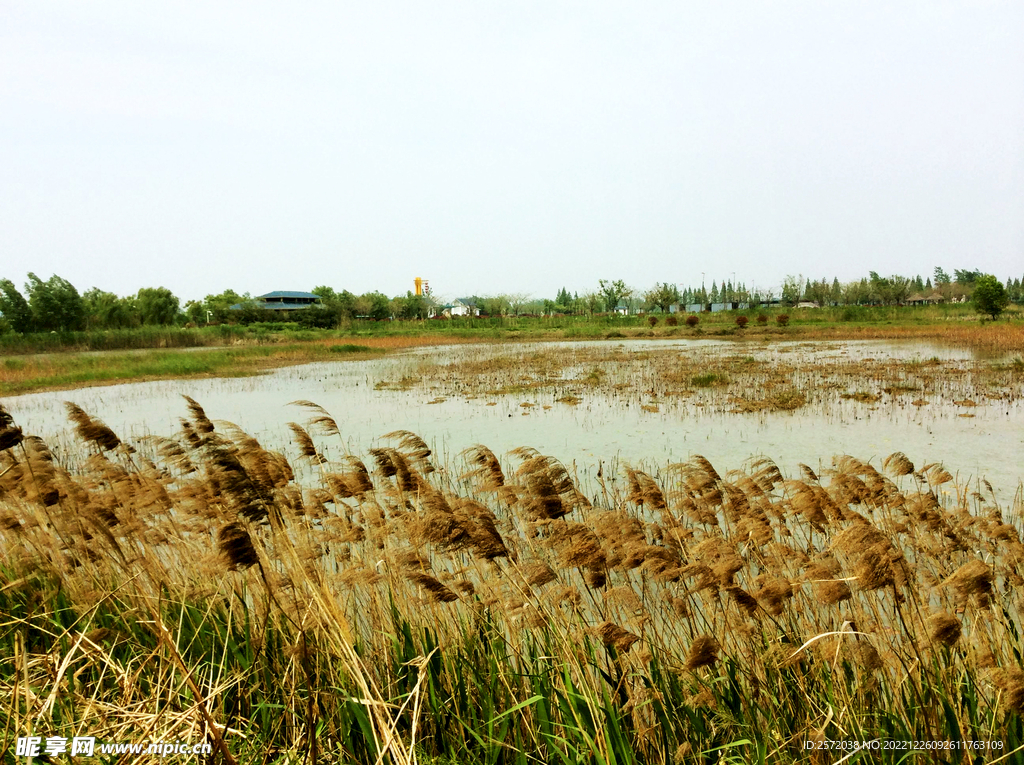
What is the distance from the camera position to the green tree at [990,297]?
4759 centimetres

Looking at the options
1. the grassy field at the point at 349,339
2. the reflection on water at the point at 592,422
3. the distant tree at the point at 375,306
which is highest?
Answer: the distant tree at the point at 375,306

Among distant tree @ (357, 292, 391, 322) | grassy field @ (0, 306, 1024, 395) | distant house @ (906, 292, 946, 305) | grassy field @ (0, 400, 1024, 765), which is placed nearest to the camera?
grassy field @ (0, 400, 1024, 765)

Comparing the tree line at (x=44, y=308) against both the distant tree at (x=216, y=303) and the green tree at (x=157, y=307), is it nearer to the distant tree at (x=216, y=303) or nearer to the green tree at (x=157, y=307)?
the green tree at (x=157, y=307)

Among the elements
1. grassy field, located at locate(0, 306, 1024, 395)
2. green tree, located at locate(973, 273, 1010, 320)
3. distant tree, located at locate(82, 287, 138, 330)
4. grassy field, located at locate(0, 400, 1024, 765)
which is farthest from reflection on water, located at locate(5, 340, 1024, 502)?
distant tree, located at locate(82, 287, 138, 330)

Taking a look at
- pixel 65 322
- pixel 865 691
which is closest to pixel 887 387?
pixel 865 691

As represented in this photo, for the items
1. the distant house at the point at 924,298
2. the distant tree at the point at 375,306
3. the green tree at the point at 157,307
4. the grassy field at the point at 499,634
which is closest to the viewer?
the grassy field at the point at 499,634

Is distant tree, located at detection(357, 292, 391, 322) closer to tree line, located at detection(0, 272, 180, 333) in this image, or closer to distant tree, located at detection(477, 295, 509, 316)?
distant tree, located at detection(477, 295, 509, 316)

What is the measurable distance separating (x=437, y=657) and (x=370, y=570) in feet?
3.43

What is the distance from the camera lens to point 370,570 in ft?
13.7

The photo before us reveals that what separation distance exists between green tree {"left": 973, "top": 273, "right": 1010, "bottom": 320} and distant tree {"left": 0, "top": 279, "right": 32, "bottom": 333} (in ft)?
273

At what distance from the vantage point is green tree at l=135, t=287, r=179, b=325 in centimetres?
6725

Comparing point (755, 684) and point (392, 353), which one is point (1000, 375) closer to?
point (755, 684)

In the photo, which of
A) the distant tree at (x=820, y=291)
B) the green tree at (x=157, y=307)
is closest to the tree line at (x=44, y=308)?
the green tree at (x=157, y=307)

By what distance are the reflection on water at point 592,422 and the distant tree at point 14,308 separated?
40.1m
